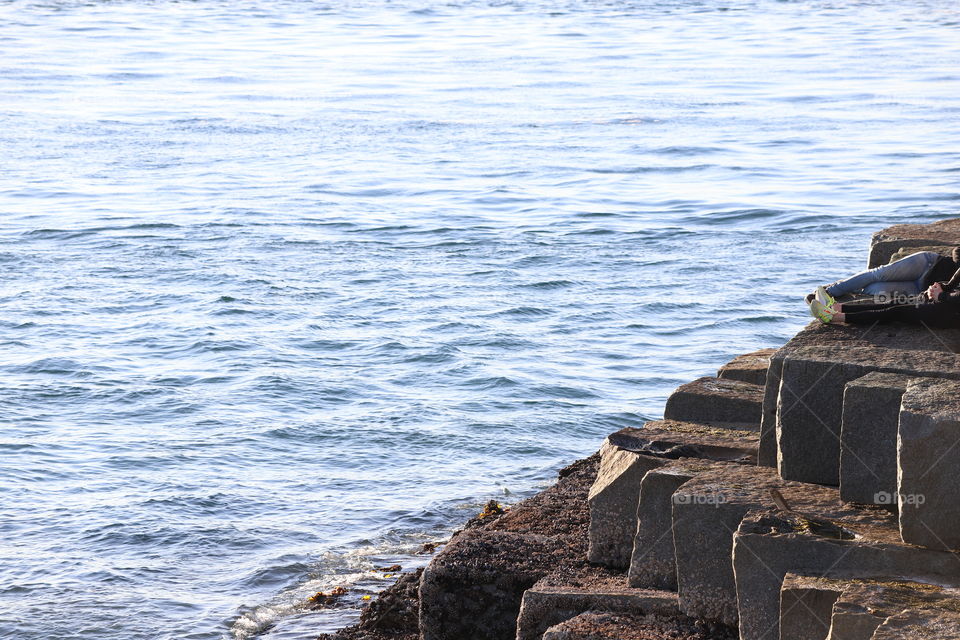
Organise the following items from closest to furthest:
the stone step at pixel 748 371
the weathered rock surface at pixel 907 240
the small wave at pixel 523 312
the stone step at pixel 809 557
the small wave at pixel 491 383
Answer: the stone step at pixel 809 557, the stone step at pixel 748 371, the weathered rock surface at pixel 907 240, the small wave at pixel 491 383, the small wave at pixel 523 312

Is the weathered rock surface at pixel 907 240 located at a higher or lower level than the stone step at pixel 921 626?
higher

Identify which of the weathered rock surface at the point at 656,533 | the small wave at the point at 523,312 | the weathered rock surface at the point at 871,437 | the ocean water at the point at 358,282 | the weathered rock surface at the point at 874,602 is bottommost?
the small wave at the point at 523,312

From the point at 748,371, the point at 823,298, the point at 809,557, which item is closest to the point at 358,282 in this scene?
the point at 748,371

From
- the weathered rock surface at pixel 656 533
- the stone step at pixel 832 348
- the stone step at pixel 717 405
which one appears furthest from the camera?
the stone step at pixel 717 405

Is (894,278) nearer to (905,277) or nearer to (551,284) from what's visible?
(905,277)

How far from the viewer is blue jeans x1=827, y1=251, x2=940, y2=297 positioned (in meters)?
5.26

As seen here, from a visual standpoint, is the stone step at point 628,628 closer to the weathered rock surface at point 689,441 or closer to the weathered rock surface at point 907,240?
the weathered rock surface at point 689,441

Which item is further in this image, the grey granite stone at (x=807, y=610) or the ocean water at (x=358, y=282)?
the ocean water at (x=358, y=282)

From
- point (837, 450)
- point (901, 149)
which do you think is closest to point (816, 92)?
point (901, 149)

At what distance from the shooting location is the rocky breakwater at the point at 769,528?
3693 mm

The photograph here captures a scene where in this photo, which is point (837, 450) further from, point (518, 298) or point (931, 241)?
point (518, 298)

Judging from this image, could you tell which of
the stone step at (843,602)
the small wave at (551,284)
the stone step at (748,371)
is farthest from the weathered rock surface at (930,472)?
the small wave at (551,284)

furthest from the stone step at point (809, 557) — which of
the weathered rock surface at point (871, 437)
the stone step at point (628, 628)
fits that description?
the stone step at point (628, 628)

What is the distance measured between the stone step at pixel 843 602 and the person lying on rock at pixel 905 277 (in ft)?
5.91
